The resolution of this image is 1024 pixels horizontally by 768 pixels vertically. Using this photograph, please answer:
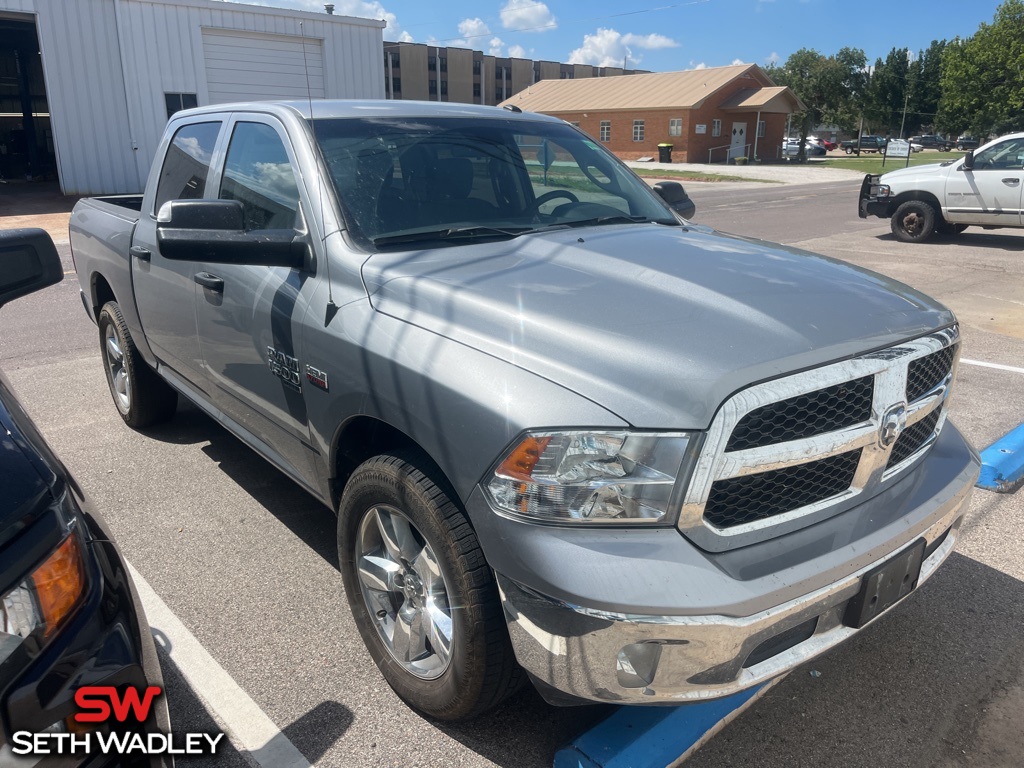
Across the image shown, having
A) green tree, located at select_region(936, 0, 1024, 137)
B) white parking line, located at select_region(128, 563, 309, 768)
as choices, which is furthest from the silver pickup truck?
green tree, located at select_region(936, 0, 1024, 137)

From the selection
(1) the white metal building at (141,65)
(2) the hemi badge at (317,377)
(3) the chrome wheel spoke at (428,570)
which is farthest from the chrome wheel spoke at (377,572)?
(1) the white metal building at (141,65)

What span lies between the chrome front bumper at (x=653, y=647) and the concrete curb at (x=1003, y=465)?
269 cm

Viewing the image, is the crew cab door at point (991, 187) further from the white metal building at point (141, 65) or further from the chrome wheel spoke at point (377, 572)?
the white metal building at point (141, 65)

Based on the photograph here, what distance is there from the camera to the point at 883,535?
230 centimetres

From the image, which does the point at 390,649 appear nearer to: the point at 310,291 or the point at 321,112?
the point at 310,291

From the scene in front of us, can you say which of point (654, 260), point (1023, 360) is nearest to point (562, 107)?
point (1023, 360)

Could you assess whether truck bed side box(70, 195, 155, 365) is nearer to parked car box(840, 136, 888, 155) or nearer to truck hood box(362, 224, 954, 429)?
truck hood box(362, 224, 954, 429)

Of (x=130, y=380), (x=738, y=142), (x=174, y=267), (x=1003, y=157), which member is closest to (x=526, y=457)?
(x=174, y=267)

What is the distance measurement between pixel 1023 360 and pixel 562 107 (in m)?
55.1

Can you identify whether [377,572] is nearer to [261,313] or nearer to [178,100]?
[261,313]

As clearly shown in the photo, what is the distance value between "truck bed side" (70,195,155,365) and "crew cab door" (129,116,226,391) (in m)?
0.17

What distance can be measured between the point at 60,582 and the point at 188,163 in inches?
122

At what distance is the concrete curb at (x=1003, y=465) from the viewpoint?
4336 mm

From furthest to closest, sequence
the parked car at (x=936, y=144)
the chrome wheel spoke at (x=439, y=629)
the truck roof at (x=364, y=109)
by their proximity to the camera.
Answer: the parked car at (x=936, y=144) → the truck roof at (x=364, y=109) → the chrome wheel spoke at (x=439, y=629)
